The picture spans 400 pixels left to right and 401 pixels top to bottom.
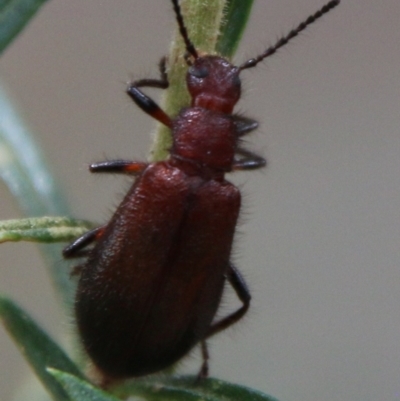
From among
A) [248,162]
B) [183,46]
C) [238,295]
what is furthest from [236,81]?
[238,295]

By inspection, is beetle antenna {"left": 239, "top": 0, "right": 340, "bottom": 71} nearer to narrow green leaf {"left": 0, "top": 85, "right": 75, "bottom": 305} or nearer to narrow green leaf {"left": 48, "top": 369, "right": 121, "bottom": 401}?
narrow green leaf {"left": 0, "top": 85, "right": 75, "bottom": 305}

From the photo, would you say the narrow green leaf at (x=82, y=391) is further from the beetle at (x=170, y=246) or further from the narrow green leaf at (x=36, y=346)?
the beetle at (x=170, y=246)

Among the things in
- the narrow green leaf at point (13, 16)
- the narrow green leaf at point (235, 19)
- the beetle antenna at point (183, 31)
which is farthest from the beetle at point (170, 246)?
the narrow green leaf at point (13, 16)

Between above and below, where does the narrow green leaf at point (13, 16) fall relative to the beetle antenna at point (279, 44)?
above

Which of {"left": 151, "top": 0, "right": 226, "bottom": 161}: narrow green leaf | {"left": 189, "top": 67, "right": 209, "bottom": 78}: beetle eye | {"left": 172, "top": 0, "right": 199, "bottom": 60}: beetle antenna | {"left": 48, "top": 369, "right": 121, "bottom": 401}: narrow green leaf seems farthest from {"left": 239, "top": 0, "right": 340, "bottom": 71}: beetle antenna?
{"left": 48, "top": 369, "right": 121, "bottom": 401}: narrow green leaf

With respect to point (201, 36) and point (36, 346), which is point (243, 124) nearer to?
point (201, 36)

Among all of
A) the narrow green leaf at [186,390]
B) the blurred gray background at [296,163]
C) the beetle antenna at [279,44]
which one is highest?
the beetle antenna at [279,44]

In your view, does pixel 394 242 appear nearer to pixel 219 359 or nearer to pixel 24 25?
pixel 219 359
